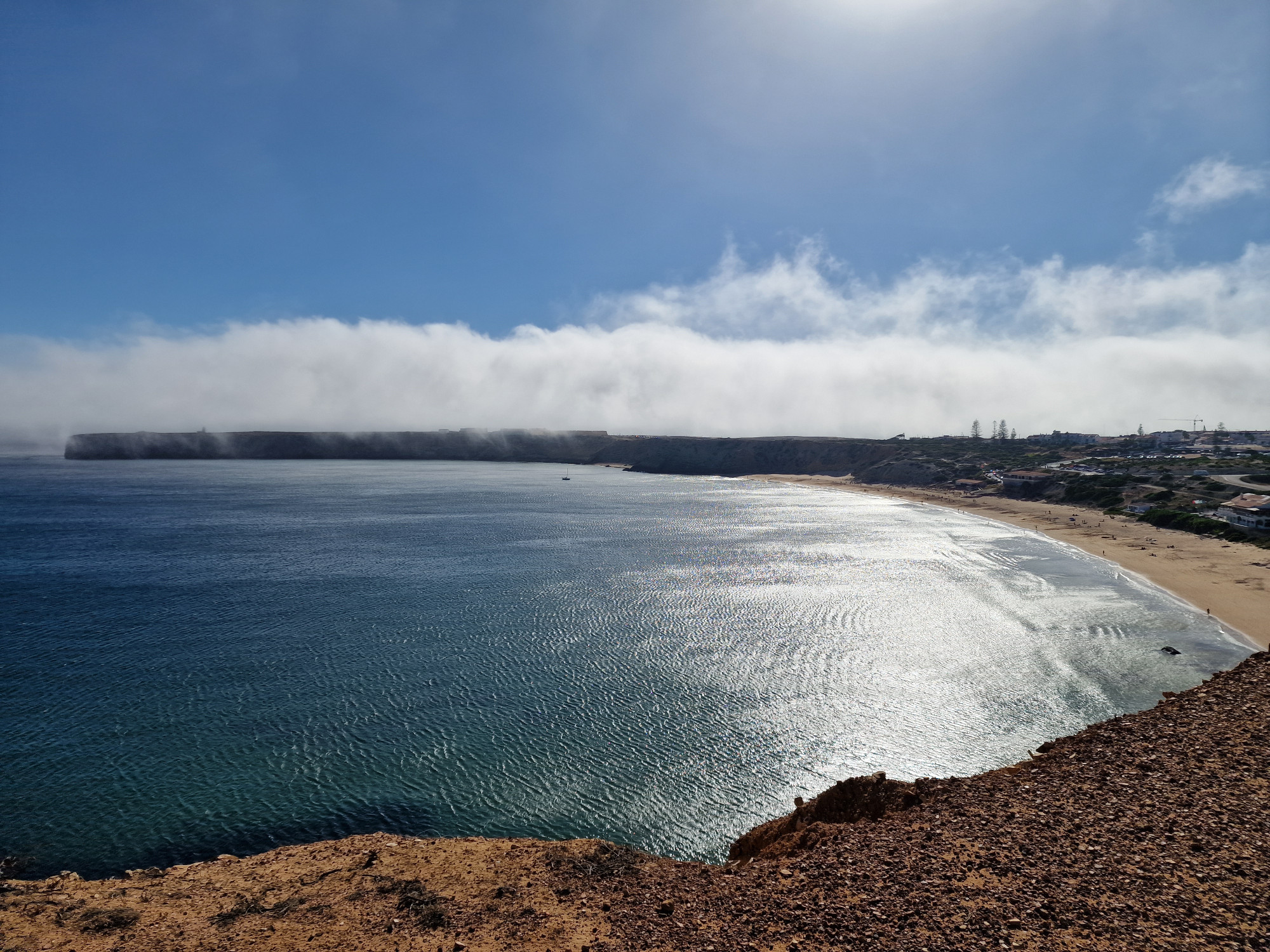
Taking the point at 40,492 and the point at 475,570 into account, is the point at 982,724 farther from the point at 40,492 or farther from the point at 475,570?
the point at 40,492

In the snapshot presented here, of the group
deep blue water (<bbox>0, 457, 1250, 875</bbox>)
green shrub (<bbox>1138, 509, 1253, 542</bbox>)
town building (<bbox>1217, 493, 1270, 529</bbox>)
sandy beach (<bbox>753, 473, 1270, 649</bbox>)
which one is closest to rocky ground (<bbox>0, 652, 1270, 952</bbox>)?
deep blue water (<bbox>0, 457, 1250, 875</bbox>)

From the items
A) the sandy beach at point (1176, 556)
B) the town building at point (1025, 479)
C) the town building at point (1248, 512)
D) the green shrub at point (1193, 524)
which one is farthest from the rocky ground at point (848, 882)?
the town building at point (1025, 479)

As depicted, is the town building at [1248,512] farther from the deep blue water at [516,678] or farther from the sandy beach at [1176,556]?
the deep blue water at [516,678]

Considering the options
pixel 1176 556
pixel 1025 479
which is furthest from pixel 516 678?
pixel 1025 479

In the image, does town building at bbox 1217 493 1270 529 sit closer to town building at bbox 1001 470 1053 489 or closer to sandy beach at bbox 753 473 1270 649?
sandy beach at bbox 753 473 1270 649

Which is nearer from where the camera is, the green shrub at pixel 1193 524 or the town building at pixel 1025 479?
the green shrub at pixel 1193 524

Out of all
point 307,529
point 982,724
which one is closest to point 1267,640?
point 982,724

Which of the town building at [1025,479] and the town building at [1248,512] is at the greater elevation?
the town building at [1025,479]
